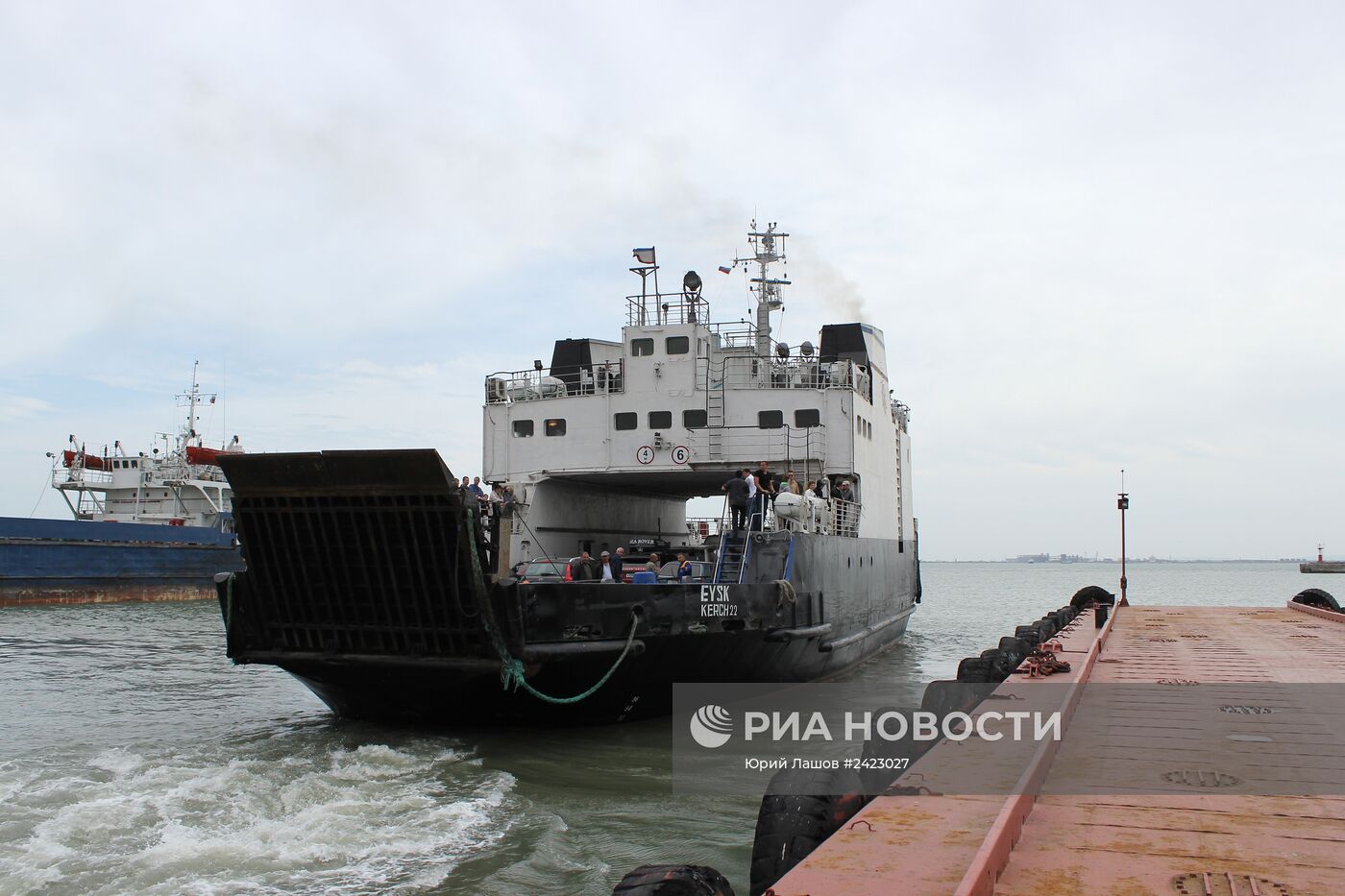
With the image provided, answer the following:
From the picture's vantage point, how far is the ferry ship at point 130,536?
35938 mm

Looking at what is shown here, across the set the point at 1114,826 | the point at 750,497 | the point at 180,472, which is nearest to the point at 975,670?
the point at 750,497

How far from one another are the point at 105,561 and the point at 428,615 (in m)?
32.8

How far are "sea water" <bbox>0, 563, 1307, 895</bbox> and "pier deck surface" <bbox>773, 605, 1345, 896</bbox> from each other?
2659mm

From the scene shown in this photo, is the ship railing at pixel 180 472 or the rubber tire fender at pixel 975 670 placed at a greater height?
the ship railing at pixel 180 472

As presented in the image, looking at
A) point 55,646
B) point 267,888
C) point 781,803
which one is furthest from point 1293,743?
point 55,646

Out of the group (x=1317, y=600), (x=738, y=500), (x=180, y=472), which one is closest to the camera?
(x=738, y=500)

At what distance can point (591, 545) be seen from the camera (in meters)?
19.7

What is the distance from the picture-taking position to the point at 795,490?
15.3 meters

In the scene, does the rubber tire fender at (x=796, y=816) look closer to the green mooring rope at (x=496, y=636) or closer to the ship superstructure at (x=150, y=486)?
the green mooring rope at (x=496, y=636)

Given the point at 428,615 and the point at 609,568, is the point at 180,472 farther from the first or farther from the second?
the point at 428,615

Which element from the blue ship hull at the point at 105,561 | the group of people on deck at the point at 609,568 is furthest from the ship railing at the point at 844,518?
the blue ship hull at the point at 105,561

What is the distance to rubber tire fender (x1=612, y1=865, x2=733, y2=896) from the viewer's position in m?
4.06

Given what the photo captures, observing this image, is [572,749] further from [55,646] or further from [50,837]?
[55,646]

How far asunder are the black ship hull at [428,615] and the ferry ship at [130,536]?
850 inches
